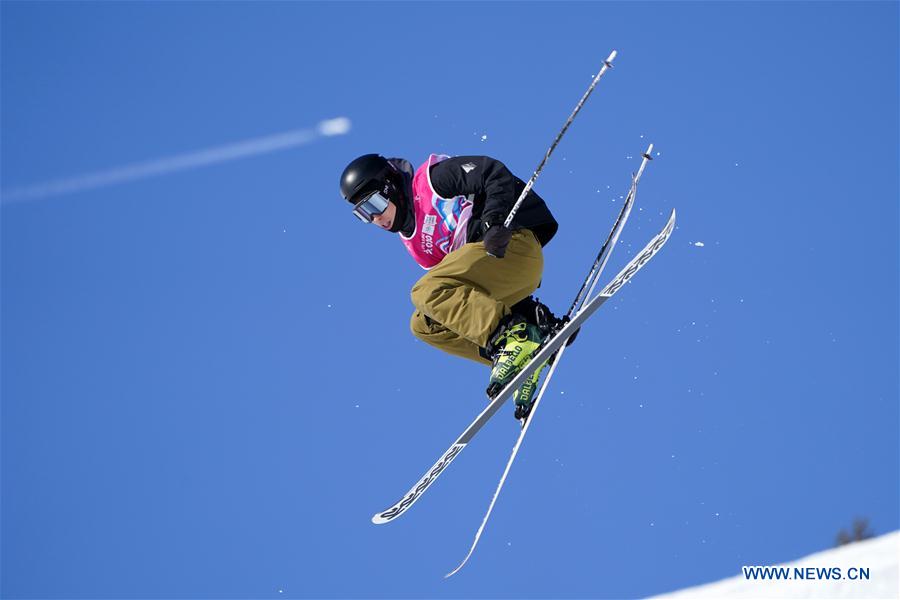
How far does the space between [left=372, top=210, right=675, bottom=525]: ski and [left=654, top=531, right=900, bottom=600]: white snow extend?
1591 mm

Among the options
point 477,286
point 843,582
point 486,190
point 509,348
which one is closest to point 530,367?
point 509,348

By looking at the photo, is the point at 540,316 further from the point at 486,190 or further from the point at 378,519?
the point at 378,519

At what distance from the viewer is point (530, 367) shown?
732 cm

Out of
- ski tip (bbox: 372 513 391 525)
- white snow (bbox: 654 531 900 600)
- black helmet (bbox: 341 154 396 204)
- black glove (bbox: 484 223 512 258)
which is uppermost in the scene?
black helmet (bbox: 341 154 396 204)

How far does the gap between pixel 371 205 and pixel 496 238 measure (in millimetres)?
886

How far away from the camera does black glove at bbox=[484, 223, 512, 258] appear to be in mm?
7199

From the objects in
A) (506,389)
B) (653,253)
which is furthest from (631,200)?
(506,389)

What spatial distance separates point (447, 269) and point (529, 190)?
697 mm

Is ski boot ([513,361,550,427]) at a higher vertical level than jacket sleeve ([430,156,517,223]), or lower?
lower

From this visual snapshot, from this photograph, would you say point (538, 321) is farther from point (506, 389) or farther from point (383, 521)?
point (383, 521)

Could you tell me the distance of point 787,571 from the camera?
7.52 m

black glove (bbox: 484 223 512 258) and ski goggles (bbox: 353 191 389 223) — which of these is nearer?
black glove (bbox: 484 223 512 258)

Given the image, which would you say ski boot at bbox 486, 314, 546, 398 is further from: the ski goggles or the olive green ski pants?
the ski goggles

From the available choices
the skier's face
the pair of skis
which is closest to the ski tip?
the pair of skis
